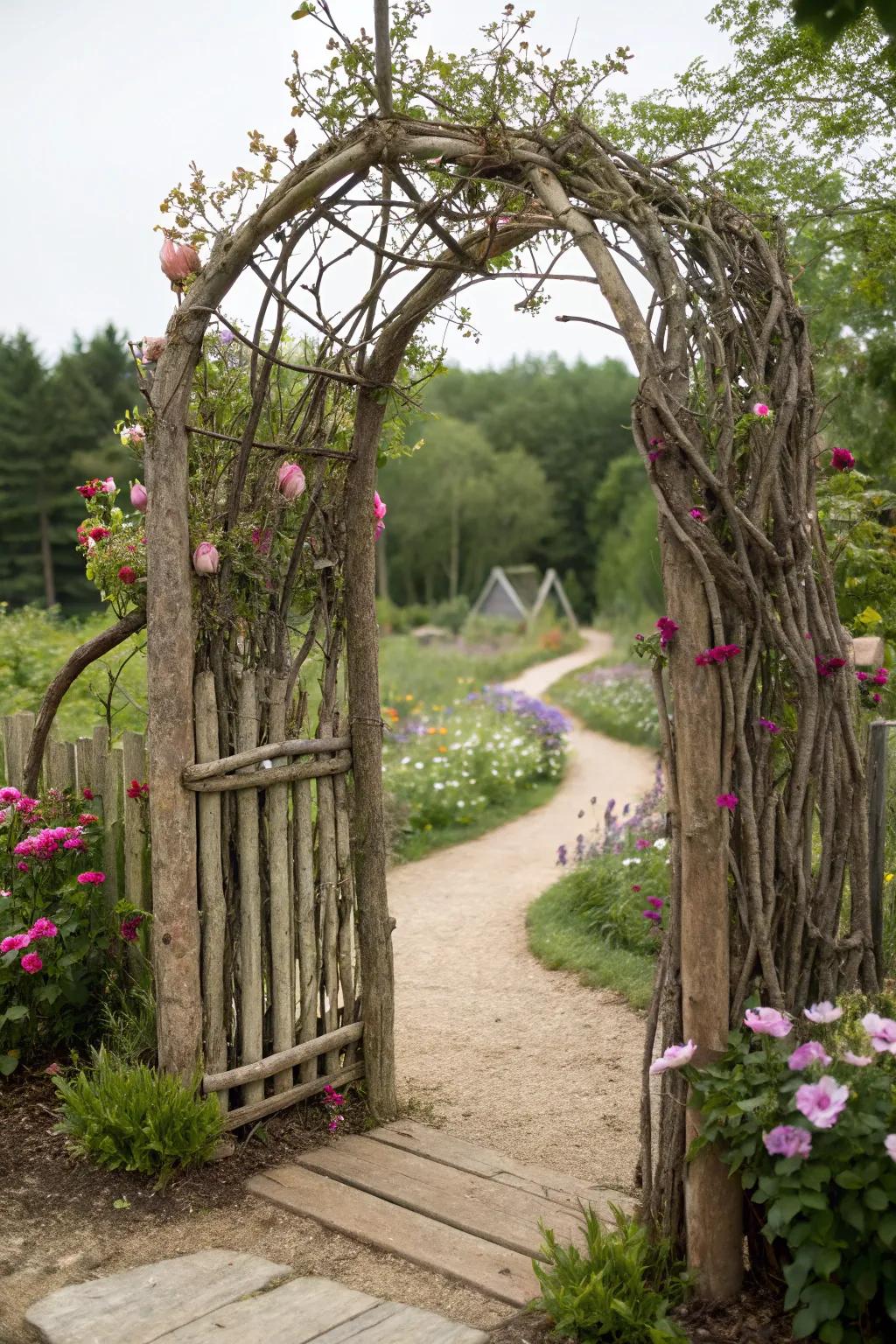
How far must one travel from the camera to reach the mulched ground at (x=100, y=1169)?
357 centimetres

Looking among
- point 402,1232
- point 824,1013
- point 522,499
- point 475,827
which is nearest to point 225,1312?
point 402,1232

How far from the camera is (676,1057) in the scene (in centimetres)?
274

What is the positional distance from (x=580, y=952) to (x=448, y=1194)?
9.88 feet

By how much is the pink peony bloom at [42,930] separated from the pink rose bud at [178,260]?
225cm

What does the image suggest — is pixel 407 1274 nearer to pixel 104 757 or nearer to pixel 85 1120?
pixel 85 1120

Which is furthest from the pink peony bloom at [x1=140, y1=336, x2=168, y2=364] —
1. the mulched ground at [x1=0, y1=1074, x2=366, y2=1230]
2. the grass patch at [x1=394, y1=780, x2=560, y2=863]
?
the grass patch at [x1=394, y1=780, x2=560, y2=863]

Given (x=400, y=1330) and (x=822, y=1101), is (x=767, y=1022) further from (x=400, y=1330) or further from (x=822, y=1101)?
(x=400, y=1330)

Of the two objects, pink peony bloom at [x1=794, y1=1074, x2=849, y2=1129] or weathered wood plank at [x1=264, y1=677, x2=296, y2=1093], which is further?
weathered wood plank at [x1=264, y1=677, x2=296, y2=1093]

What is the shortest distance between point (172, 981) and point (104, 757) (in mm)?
1135

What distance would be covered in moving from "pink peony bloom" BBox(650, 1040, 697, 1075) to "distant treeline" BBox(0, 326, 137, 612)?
89.3 feet

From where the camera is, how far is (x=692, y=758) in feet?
9.37

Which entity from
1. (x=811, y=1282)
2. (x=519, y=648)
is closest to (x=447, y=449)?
(x=519, y=648)

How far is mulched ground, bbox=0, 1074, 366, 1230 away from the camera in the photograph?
357 cm

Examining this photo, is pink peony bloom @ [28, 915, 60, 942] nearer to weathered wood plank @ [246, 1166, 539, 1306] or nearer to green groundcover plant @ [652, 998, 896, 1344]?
weathered wood plank @ [246, 1166, 539, 1306]
